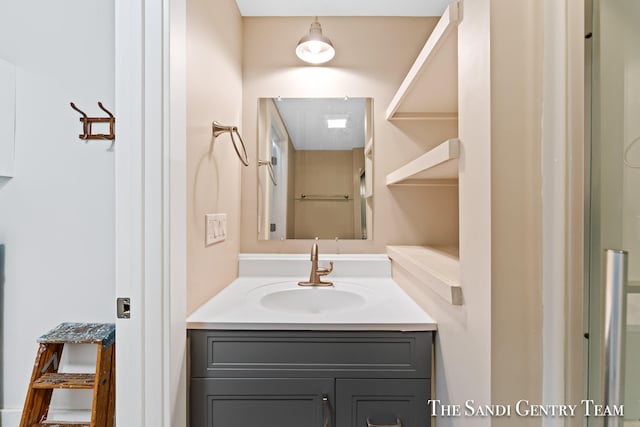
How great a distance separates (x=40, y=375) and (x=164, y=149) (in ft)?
2.81

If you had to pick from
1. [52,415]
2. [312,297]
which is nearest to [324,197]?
[312,297]

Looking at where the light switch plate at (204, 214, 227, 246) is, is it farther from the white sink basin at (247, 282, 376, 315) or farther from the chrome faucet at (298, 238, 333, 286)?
the chrome faucet at (298, 238, 333, 286)

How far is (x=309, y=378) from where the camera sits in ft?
3.27

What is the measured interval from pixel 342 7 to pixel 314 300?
1.56 m

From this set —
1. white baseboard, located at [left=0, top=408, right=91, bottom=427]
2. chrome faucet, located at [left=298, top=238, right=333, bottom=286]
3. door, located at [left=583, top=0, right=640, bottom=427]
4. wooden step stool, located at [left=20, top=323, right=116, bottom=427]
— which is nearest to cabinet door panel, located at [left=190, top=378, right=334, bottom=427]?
wooden step stool, located at [left=20, top=323, right=116, bottom=427]

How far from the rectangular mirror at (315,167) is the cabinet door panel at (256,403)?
87 centimetres

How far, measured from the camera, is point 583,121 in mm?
613

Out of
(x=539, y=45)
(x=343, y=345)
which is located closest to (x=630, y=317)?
(x=539, y=45)

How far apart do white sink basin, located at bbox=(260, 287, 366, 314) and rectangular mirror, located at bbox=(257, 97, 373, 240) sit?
40 cm

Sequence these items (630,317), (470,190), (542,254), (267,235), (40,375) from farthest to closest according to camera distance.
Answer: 1. (267,235)
2. (40,375)
3. (470,190)
4. (542,254)
5. (630,317)

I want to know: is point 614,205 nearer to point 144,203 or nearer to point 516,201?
point 516,201

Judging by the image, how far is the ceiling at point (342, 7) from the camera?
64.6 inches

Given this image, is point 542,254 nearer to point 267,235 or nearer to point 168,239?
point 168,239

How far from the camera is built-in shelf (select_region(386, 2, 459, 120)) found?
892 mm
